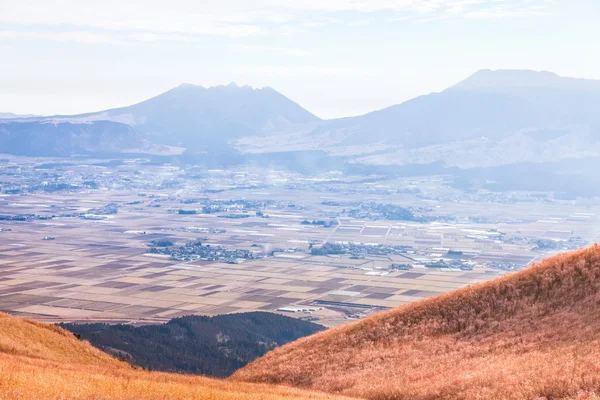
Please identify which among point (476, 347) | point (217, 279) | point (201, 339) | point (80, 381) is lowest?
point (217, 279)

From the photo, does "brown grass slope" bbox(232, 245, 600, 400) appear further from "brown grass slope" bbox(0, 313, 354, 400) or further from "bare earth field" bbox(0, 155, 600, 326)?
"bare earth field" bbox(0, 155, 600, 326)

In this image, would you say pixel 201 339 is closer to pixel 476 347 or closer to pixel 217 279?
pixel 476 347

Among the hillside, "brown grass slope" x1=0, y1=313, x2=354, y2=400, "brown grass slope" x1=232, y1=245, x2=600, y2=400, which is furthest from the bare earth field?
"brown grass slope" x1=0, y1=313, x2=354, y2=400

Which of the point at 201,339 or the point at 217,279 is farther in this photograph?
the point at 217,279

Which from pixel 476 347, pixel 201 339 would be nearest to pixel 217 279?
pixel 201 339

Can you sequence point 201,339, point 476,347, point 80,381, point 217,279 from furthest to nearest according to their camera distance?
point 217,279 < point 201,339 < point 476,347 < point 80,381

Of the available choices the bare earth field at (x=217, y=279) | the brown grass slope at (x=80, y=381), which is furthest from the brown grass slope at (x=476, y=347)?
the bare earth field at (x=217, y=279)

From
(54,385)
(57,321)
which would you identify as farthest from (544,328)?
(57,321)
